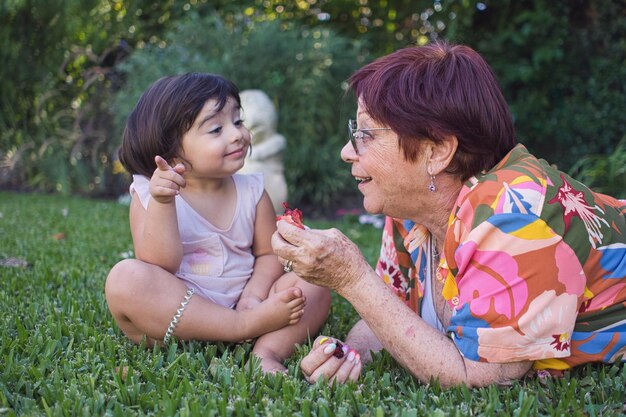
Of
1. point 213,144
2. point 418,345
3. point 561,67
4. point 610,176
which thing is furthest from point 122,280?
point 561,67

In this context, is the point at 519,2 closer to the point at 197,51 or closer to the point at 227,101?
the point at 197,51

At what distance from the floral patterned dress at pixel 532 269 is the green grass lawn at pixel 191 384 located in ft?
0.44

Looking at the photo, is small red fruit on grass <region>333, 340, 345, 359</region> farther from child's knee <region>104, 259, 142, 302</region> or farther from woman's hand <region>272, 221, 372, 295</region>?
child's knee <region>104, 259, 142, 302</region>

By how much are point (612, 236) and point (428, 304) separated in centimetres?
73

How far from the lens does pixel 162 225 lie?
2.38 meters

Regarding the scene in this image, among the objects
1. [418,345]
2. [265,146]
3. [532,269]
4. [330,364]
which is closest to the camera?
[532,269]

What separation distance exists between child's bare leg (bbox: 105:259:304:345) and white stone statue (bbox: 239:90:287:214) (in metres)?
3.44

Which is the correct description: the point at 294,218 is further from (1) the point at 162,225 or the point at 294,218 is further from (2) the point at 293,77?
(2) the point at 293,77

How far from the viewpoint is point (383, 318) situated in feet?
6.48

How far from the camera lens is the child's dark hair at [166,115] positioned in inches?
102

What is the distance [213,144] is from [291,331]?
794 mm

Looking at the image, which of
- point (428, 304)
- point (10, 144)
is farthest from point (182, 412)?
point (10, 144)

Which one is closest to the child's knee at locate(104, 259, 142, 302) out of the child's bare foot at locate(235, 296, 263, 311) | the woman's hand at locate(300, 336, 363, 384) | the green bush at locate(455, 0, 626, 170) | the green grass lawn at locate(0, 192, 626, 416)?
the green grass lawn at locate(0, 192, 626, 416)

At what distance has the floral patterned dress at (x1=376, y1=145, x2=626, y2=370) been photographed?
1.80m
